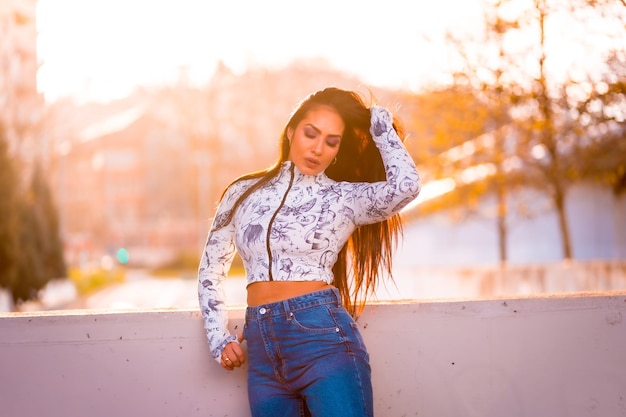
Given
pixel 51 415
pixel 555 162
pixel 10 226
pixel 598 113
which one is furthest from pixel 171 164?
pixel 51 415

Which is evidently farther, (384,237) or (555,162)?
(555,162)

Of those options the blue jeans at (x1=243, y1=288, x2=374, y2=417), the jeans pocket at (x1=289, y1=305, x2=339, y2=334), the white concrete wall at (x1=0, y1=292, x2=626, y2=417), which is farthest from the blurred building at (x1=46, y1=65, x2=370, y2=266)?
the jeans pocket at (x1=289, y1=305, x2=339, y2=334)

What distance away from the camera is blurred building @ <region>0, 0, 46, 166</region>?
2638cm

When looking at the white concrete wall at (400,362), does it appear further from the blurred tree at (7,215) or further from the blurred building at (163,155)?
the blurred building at (163,155)

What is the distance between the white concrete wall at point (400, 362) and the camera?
378 cm

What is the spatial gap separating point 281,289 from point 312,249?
0.19m

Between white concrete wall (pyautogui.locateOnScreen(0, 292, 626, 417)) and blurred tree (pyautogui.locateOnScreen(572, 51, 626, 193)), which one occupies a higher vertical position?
blurred tree (pyautogui.locateOnScreen(572, 51, 626, 193))

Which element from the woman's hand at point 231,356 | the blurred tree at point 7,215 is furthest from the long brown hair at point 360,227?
the blurred tree at point 7,215

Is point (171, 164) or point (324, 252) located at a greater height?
point (171, 164)

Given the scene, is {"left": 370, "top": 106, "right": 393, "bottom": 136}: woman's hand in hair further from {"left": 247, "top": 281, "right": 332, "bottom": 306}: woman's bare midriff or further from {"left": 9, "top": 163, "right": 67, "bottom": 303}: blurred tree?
{"left": 9, "top": 163, "right": 67, "bottom": 303}: blurred tree

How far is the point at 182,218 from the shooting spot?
68000mm

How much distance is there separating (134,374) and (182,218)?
64.9 m

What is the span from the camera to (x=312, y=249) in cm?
327

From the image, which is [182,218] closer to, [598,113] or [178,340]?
[598,113]
